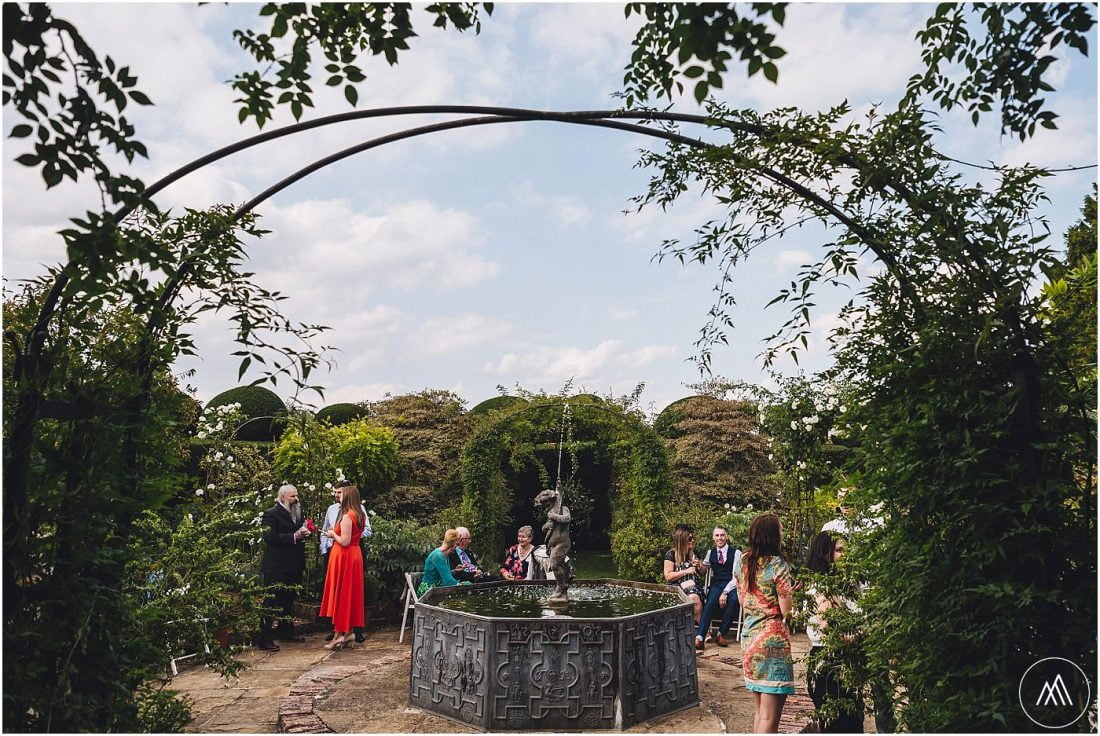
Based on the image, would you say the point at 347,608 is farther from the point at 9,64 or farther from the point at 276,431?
the point at 276,431

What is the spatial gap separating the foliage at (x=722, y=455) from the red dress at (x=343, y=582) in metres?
8.13

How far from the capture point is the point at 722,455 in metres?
15.2

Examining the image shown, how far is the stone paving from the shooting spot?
211 inches

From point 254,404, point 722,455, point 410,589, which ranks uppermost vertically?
point 254,404

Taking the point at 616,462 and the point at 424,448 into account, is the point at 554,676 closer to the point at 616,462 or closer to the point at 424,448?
the point at 616,462

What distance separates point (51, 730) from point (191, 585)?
5.87 ft

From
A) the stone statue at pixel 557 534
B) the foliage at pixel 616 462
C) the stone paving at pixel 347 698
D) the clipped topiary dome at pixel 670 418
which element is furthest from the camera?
the clipped topiary dome at pixel 670 418

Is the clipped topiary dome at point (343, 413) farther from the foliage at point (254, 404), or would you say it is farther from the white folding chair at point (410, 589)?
the white folding chair at point (410, 589)

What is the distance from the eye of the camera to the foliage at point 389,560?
367 inches

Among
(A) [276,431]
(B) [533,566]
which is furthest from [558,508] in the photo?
(A) [276,431]

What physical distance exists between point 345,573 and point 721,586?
149 inches

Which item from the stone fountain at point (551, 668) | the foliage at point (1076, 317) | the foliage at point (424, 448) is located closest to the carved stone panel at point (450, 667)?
the stone fountain at point (551, 668)

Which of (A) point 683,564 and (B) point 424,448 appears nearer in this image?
(A) point 683,564

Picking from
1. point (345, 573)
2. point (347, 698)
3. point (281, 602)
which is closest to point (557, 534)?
point (347, 698)
